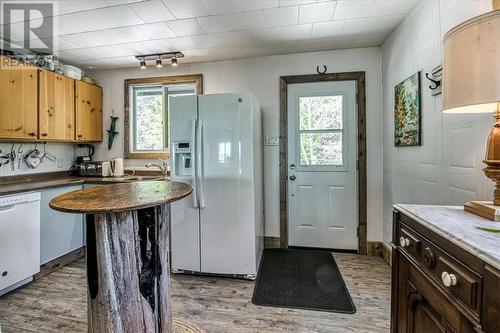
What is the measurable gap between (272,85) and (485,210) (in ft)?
8.46

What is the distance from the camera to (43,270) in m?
2.55

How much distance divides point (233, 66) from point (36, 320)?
3.11 m

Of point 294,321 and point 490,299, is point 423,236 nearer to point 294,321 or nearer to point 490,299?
point 490,299

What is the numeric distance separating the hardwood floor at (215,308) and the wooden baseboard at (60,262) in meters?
0.06

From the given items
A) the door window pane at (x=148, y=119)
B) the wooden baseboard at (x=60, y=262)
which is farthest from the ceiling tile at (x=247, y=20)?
the wooden baseboard at (x=60, y=262)

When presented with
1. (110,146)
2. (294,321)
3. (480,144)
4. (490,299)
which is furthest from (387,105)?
(110,146)

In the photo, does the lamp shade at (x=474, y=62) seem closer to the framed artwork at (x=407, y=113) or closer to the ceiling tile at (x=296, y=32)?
the framed artwork at (x=407, y=113)

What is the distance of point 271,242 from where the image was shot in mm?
3242

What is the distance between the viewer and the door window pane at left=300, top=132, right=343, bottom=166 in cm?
310

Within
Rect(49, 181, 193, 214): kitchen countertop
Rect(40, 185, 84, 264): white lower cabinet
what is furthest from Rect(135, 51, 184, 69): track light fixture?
Rect(49, 181, 193, 214): kitchen countertop

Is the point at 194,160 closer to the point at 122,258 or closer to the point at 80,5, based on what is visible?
the point at 122,258

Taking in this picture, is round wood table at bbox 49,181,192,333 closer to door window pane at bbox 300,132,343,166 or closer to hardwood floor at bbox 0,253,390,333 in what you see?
hardwood floor at bbox 0,253,390,333

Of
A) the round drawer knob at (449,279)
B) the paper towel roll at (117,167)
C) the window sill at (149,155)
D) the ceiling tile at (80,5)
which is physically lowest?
the round drawer knob at (449,279)

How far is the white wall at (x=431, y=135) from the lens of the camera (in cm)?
147
